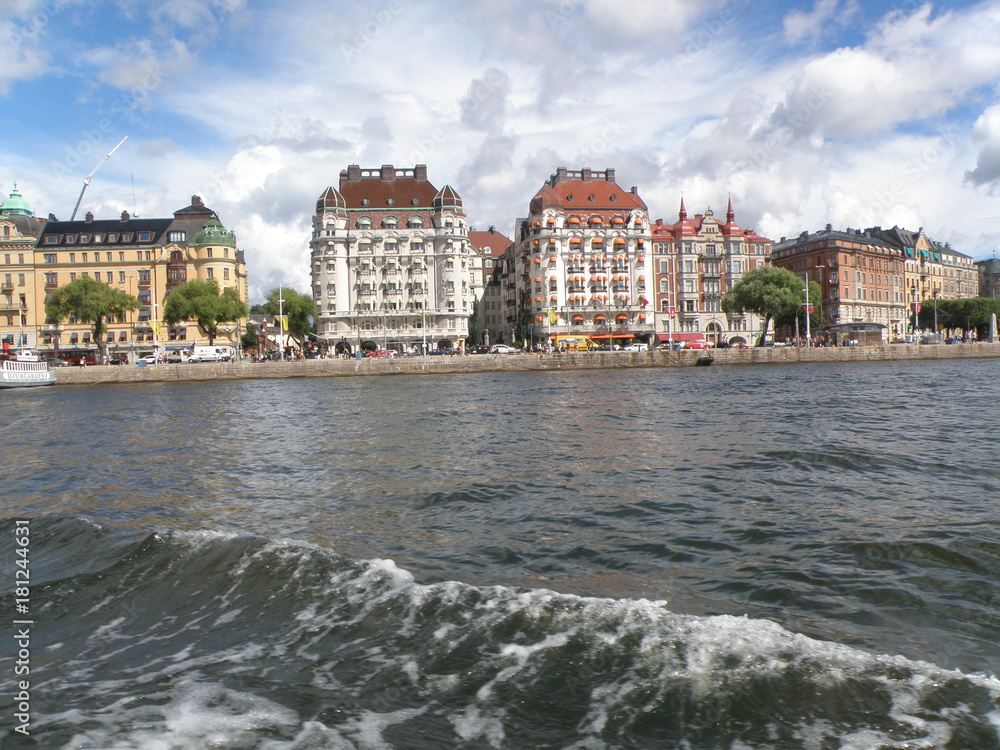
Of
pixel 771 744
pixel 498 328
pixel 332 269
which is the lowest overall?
pixel 771 744

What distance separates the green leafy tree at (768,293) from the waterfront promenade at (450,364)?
1539cm

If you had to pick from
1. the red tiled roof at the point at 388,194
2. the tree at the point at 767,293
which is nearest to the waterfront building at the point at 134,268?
the red tiled roof at the point at 388,194

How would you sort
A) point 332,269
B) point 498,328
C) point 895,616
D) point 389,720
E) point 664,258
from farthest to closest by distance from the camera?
point 498,328 < point 664,258 < point 332,269 < point 895,616 < point 389,720

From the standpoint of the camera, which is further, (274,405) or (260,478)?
(274,405)

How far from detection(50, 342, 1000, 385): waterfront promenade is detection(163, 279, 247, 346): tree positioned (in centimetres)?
1489

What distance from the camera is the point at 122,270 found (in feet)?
374

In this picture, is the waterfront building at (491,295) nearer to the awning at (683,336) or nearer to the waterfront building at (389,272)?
the waterfront building at (389,272)

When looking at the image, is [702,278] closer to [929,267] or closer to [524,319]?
[524,319]

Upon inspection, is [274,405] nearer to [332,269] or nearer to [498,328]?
[332,269]

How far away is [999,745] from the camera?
4.72 m

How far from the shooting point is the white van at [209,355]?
85938mm

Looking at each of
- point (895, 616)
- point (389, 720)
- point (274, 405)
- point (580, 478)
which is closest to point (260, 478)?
point (580, 478)

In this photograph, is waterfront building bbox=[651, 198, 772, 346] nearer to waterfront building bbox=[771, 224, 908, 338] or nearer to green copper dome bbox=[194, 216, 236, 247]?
waterfront building bbox=[771, 224, 908, 338]

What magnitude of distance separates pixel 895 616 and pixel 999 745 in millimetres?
2147
